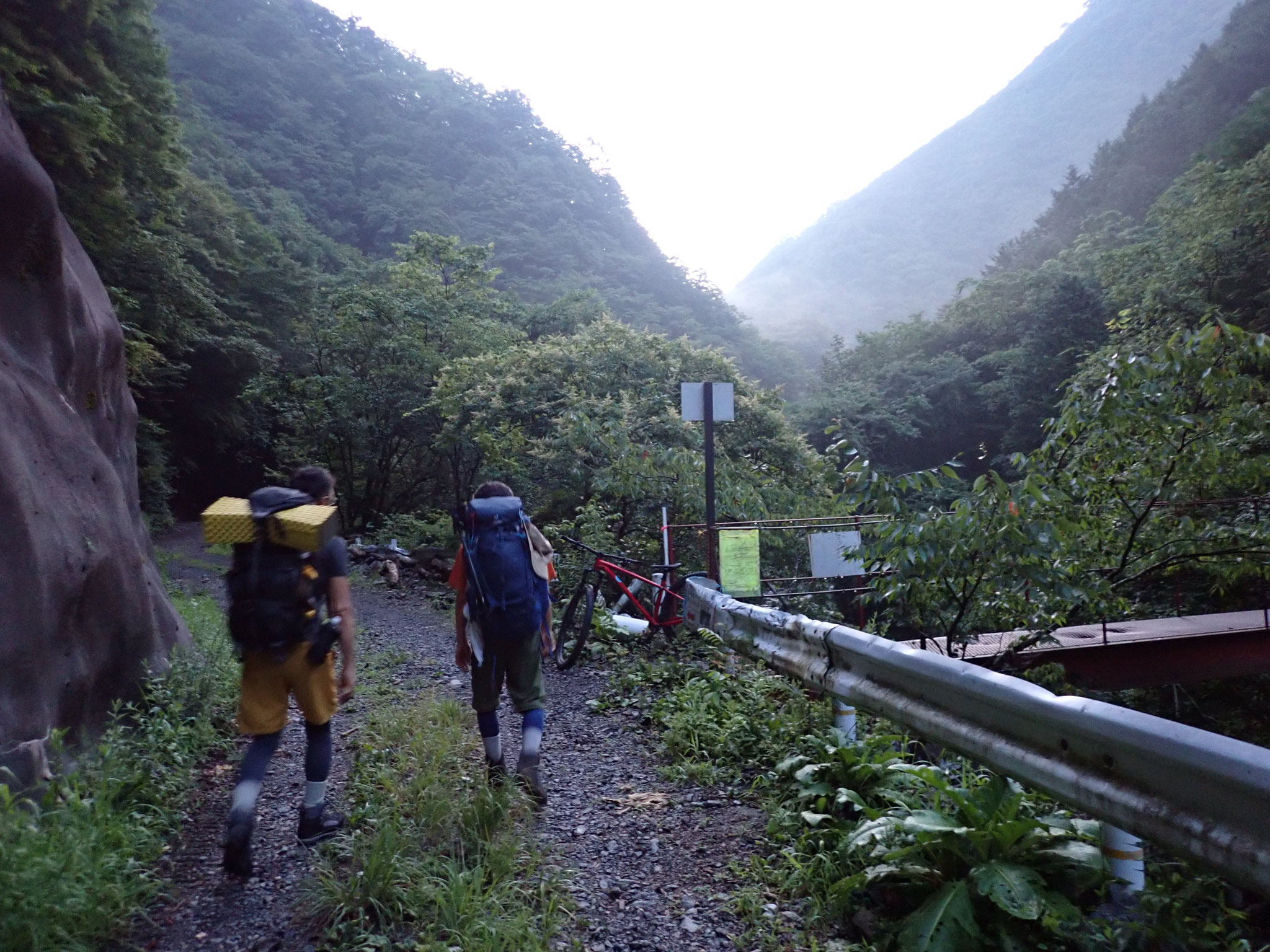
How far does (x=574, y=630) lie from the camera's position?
313 inches

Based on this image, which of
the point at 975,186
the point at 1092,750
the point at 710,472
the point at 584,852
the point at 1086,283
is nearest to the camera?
the point at 1092,750

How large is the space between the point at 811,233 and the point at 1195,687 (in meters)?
130

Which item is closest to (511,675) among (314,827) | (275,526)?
(314,827)

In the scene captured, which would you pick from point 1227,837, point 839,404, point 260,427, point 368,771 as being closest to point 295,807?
point 368,771

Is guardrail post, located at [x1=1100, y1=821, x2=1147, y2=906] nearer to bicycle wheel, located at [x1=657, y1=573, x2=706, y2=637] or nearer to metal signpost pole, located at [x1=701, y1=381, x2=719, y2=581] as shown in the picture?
bicycle wheel, located at [x1=657, y1=573, x2=706, y2=637]

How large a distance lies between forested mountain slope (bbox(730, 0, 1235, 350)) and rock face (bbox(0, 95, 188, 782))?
8716 centimetres

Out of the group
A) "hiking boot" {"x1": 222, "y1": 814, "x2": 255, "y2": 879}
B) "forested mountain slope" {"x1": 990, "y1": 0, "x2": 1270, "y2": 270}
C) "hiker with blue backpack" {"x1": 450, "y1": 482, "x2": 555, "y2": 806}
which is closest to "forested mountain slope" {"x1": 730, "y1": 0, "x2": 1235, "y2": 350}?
"forested mountain slope" {"x1": 990, "y1": 0, "x2": 1270, "y2": 270}

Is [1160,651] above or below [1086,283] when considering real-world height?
below

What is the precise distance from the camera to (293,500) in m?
3.46

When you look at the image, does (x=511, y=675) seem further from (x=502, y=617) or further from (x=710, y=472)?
(x=710, y=472)

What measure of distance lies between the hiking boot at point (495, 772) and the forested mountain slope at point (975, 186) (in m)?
88.4

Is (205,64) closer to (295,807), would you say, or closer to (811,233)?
(295,807)

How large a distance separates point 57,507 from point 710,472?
5060 mm

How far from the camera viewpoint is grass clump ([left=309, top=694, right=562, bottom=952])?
2.88 metres
